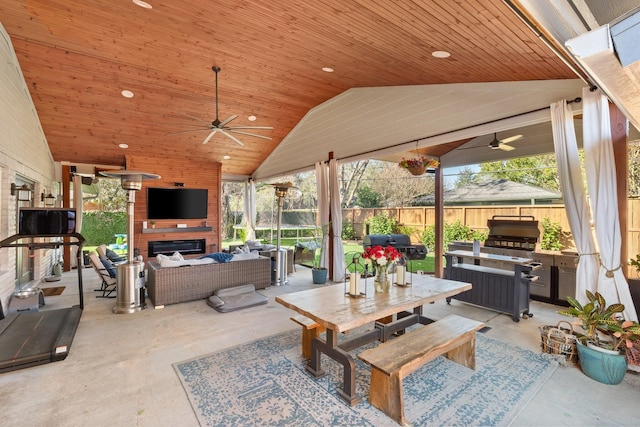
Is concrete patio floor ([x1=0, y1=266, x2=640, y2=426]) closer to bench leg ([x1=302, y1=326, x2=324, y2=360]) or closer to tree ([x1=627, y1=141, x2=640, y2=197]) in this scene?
bench leg ([x1=302, y1=326, x2=324, y2=360])

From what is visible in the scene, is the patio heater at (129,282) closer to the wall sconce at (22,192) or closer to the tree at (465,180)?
the wall sconce at (22,192)

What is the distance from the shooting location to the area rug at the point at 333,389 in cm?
216

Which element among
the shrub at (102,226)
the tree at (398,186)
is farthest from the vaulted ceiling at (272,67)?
the tree at (398,186)

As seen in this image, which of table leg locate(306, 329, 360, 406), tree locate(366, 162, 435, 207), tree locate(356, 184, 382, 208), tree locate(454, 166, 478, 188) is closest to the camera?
table leg locate(306, 329, 360, 406)

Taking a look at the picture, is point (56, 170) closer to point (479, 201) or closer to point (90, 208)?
point (90, 208)

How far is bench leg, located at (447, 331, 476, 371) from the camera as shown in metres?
2.79

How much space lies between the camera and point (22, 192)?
5.05m

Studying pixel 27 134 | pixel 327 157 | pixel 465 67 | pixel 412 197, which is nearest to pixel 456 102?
pixel 465 67

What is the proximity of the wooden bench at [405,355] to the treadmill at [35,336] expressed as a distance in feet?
10.0

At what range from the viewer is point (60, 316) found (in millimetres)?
3941

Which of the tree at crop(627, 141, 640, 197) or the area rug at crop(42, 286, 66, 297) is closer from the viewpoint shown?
the area rug at crop(42, 286, 66, 297)

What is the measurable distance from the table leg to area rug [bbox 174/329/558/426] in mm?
55

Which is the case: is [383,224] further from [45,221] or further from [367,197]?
[45,221]

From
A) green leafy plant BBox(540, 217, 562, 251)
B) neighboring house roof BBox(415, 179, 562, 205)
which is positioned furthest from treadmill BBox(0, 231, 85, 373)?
neighboring house roof BBox(415, 179, 562, 205)
